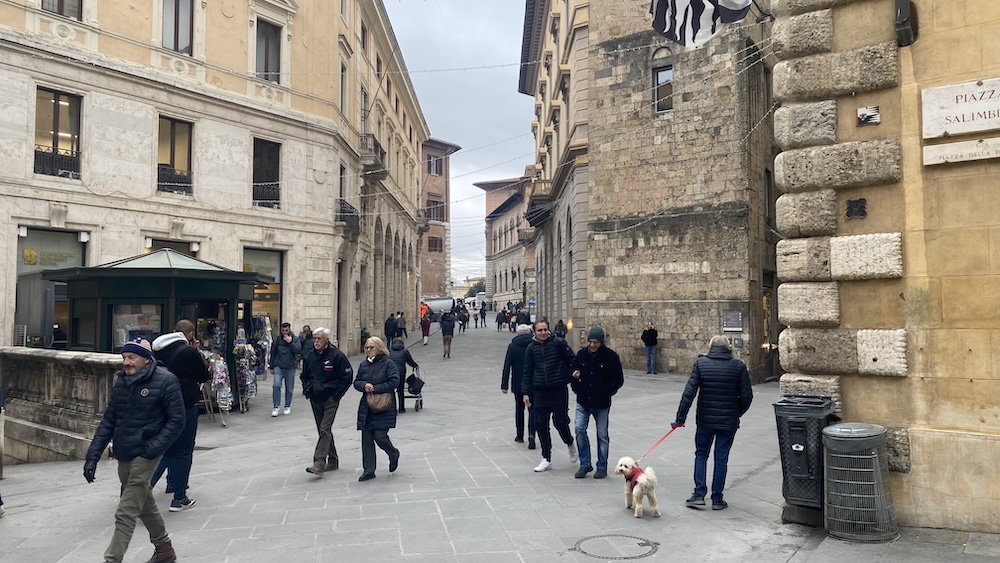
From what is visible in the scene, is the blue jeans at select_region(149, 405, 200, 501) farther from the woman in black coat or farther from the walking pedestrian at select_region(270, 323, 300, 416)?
the walking pedestrian at select_region(270, 323, 300, 416)

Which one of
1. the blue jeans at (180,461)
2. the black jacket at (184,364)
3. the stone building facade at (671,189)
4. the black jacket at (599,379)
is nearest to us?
the blue jeans at (180,461)

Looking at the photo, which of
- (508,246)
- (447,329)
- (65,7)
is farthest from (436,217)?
(65,7)

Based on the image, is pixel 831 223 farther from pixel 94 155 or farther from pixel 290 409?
pixel 94 155

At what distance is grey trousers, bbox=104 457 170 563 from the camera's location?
489cm

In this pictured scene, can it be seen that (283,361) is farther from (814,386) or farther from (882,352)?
(882,352)

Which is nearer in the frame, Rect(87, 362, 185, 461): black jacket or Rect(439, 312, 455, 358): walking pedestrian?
Rect(87, 362, 185, 461): black jacket

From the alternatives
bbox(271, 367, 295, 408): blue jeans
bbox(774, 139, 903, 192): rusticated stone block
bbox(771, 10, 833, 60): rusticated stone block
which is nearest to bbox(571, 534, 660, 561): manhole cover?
bbox(774, 139, 903, 192): rusticated stone block

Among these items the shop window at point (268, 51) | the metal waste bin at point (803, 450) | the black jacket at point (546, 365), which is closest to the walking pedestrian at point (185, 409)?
the black jacket at point (546, 365)

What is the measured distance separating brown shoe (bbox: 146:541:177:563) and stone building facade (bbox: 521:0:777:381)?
16332 millimetres

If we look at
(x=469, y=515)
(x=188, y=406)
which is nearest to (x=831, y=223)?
(x=469, y=515)

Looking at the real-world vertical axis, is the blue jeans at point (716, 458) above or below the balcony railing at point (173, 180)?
below

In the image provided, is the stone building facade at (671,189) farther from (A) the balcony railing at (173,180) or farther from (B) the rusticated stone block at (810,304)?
(B) the rusticated stone block at (810,304)

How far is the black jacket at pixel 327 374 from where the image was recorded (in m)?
7.83

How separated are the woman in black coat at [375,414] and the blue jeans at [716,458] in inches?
127
